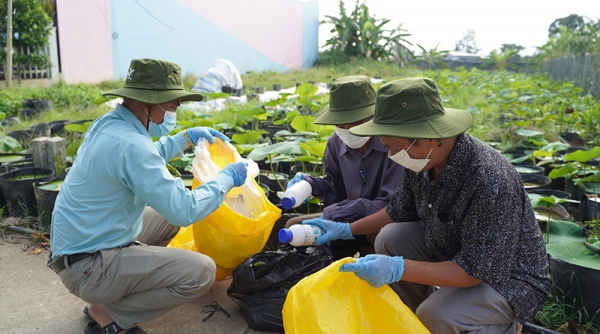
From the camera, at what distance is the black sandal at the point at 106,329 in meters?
1.97

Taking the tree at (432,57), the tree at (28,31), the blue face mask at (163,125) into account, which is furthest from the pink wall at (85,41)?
the tree at (432,57)

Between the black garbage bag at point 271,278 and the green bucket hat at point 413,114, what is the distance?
2.28 feet

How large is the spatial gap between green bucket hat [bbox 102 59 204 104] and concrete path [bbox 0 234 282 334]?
38.4 inches

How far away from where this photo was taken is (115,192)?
1.86 m

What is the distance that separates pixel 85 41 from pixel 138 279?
10.6m

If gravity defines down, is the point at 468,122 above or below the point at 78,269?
above

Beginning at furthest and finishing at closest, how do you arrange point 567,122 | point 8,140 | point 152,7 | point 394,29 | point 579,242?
1. point 394,29
2. point 152,7
3. point 567,122
4. point 8,140
5. point 579,242

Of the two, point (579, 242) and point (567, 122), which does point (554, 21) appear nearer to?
point (567, 122)

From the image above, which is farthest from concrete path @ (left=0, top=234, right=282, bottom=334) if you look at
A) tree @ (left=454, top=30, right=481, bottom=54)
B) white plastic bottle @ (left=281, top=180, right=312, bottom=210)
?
tree @ (left=454, top=30, right=481, bottom=54)

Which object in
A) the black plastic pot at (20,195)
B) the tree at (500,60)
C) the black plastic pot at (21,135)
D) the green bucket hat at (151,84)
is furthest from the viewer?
the tree at (500,60)

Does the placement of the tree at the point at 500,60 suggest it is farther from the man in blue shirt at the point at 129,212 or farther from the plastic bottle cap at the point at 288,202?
the man in blue shirt at the point at 129,212

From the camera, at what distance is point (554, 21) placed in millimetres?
26500

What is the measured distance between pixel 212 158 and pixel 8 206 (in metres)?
1.90

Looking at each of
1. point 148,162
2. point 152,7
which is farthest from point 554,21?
point 148,162
